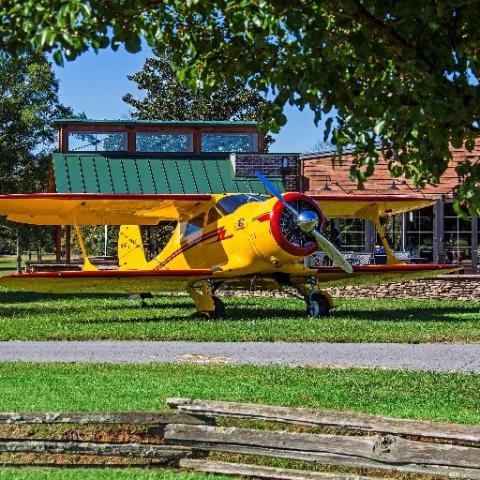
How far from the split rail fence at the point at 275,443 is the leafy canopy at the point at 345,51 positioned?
5.65ft

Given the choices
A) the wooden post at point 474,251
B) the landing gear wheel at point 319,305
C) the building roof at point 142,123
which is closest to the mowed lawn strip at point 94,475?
the landing gear wheel at point 319,305

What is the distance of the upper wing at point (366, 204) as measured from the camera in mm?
24656

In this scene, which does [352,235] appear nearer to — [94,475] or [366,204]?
[366,204]

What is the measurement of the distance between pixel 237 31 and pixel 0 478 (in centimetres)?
384

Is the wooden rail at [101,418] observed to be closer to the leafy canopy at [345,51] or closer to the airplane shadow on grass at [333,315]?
the leafy canopy at [345,51]

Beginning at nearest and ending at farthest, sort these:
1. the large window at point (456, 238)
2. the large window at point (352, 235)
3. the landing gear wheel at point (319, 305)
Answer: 1. the landing gear wheel at point (319, 305)
2. the large window at point (456, 238)
3. the large window at point (352, 235)

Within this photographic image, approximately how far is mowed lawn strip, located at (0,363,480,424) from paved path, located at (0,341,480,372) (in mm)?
972

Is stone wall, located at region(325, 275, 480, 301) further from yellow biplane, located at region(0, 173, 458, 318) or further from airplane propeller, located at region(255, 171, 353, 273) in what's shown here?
airplane propeller, located at region(255, 171, 353, 273)

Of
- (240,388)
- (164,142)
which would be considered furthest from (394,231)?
(240,388)

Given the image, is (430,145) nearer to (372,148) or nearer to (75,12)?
(372,148)

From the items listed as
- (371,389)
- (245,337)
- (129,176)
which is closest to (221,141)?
(129,176)

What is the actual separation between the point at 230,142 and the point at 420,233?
9.28 m

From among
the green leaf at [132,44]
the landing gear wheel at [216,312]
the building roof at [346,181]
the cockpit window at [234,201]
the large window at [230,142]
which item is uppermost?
the large window at [230,142]

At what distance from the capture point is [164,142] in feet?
123
